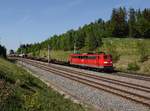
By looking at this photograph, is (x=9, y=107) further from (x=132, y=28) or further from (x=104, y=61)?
(x=132, y=28)

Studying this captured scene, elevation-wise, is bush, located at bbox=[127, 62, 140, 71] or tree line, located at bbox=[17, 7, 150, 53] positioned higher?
tree line, located at bbox=[17, 7, 150, 53]

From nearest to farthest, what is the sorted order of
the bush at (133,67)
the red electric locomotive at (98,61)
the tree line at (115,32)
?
1. the red electric locomotive at (98,61)
2. the bush at (133,67)
3. the tree line at (115,32)

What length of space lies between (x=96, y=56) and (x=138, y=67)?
6.98 metres

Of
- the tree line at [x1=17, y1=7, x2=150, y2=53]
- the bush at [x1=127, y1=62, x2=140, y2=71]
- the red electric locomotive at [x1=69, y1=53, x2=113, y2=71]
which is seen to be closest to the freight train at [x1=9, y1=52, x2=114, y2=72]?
the red electric locomotive at [x1=69, y1=53, x2=113, y2=71]

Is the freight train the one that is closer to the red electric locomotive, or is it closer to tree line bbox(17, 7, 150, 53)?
the red electric locomotive

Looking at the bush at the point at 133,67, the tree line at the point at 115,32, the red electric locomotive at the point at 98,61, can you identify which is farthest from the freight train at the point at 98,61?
the tree line at the point at 115,32

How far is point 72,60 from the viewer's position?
62375mm

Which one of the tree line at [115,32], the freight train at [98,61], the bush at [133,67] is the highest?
the tree line at [115,32]

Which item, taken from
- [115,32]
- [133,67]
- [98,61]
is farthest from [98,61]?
[115,32]

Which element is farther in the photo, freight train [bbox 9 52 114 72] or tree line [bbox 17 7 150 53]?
tree line [bbox 17 7 150 53]

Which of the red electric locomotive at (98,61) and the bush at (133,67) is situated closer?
the red electric locomotive at (98,61)

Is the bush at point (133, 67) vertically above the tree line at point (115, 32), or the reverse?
the tree line at point (115, 32)

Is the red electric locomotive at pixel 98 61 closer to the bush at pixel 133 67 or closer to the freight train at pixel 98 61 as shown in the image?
the freight train at pixel 98 61

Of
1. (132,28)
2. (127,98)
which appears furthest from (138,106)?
(132,28)
